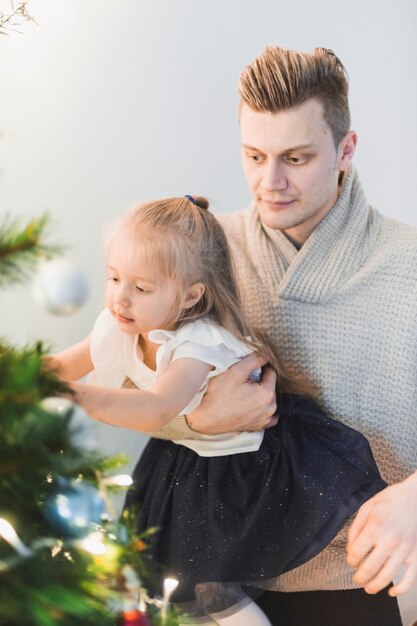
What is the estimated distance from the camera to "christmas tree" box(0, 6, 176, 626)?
0.55 m

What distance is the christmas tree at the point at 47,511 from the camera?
551 mm

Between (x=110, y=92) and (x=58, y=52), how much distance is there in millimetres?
136

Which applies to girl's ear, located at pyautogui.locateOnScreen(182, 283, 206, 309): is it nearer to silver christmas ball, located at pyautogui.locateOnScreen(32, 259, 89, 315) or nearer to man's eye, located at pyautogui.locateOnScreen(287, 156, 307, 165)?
man's eye, located at pyautogui.locateOnScreen(287, 156, 307, 165)

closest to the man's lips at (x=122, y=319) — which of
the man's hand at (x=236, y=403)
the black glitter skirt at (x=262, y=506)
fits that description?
the man's hand at (x=236, y=403)

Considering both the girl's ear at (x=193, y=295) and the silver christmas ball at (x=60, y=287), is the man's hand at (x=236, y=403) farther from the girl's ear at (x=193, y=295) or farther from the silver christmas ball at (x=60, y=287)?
the silver christmas ball at (x=60, y=287)

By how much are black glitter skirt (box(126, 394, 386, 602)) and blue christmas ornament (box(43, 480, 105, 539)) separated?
0.73m

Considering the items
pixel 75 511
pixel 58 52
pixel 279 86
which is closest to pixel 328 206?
pixel 279 86

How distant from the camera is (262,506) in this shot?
1.33 m

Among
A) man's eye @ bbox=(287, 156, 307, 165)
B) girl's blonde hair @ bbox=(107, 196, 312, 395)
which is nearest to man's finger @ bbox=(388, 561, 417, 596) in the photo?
girl's blonde hair @ bbox=(107, 196, 312, 395)

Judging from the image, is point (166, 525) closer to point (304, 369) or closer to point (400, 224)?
point (304, 369)

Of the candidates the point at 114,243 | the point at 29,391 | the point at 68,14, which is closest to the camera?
the point at 29,391

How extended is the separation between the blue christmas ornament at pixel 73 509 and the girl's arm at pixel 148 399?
5.4 inches

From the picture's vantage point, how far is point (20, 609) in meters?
0.56

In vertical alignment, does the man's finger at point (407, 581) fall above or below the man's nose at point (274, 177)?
below
